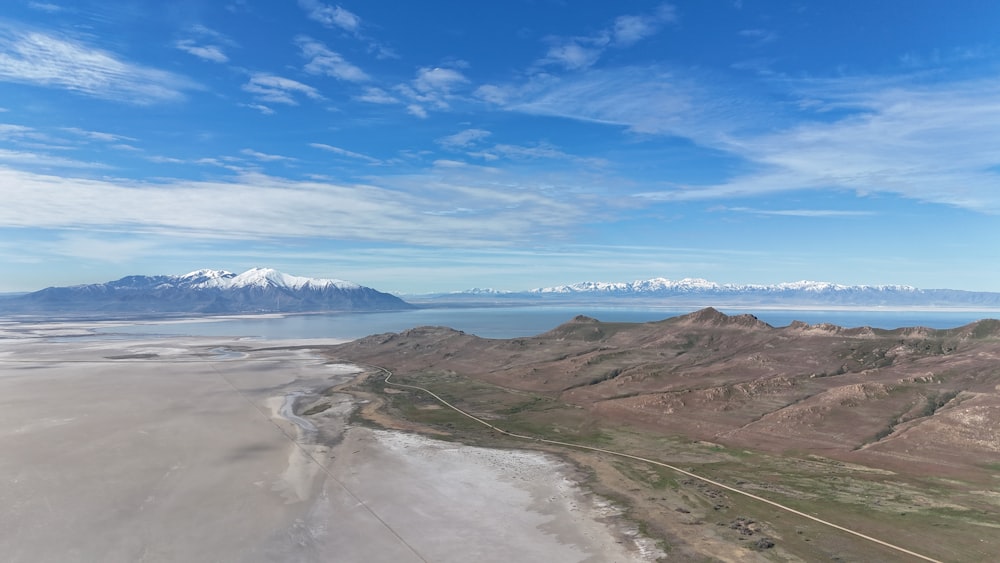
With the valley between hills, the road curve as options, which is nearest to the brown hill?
the valley between hills

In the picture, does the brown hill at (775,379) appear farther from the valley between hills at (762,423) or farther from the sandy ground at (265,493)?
the sandy ground at (265,493)

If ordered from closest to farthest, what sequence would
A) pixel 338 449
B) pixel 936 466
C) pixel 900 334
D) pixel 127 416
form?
pixel 936 466, pixel 338 449, pixel 127 416, pixel 900 334

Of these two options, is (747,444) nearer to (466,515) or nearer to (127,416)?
(466,515)

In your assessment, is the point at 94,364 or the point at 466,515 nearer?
the point at 466,515

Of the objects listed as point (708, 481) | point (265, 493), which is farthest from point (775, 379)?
point (265, 493)

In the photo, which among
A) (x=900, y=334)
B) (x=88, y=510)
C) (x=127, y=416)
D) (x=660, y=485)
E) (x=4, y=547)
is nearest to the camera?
(x=4, y=547)

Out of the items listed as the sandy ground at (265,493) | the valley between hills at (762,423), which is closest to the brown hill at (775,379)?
the valley between hills at (762,423)

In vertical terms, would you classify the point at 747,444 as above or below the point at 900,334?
below

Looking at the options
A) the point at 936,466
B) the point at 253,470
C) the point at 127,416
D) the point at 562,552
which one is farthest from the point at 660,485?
the point at 127,416
